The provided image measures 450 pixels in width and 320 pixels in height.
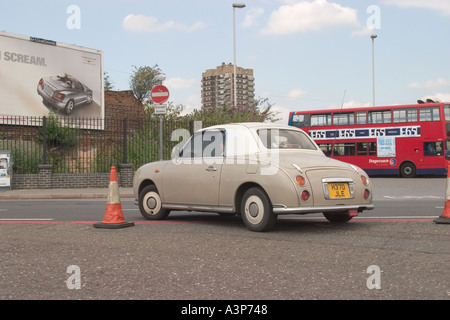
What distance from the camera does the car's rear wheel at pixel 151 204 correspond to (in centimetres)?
854

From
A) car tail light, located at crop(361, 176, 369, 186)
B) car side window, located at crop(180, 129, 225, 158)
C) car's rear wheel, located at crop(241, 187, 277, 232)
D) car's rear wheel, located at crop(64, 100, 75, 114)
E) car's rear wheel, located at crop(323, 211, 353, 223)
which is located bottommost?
car's rear wheel, located at crop(323, 211, 353, 223)

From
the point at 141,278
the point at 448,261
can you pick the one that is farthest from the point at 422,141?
the point at 141,278

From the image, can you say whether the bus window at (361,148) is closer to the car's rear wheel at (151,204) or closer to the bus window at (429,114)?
the bus window at (429,114)

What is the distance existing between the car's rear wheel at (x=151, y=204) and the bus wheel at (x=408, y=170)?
2136cm

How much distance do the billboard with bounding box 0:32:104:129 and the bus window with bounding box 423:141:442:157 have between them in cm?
1924

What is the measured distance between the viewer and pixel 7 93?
28.3 meters

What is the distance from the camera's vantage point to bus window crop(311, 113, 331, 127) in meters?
29.0

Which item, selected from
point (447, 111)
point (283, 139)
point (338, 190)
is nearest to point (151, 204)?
point (283, 139)

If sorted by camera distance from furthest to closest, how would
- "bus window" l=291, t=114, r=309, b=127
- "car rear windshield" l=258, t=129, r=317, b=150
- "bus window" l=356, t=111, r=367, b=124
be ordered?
"bus window" l=291, t=114, r=309, b=127, "bus window" l=356, t=111, r=367, b=124, "car rear windshield" l=258, t=129, r=317, b=150

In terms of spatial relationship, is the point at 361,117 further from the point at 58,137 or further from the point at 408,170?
the point at 58,137

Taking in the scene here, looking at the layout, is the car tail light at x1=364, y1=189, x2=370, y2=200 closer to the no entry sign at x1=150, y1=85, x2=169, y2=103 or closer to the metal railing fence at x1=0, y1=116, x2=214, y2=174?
the no entry sign at x1=150, y1=85, x2=169, y2=103

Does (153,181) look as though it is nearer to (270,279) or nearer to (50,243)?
(50,243)

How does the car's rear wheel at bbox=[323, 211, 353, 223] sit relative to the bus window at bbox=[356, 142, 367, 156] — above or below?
below

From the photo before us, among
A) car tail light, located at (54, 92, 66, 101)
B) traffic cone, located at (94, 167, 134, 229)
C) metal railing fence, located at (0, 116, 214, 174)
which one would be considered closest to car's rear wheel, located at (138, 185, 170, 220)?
traffic cone, located at (94, 167, 134, 229)
